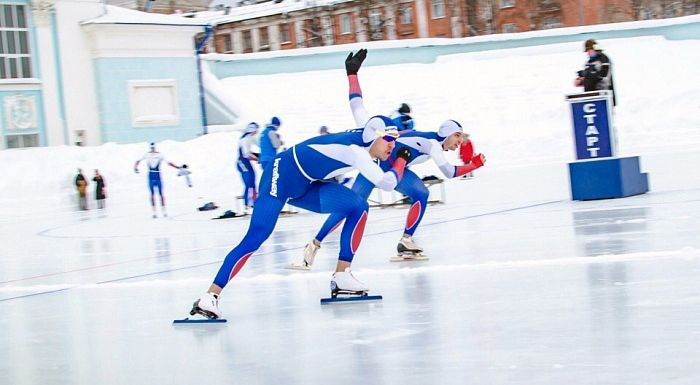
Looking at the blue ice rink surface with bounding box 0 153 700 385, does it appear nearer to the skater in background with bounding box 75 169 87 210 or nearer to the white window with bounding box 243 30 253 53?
the skater in background with bounding box 75 169 87 210

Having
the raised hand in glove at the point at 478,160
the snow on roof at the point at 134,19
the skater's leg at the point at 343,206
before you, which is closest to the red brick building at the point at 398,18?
the snow on roof at the point at 134,19

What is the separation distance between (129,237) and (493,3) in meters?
34.0

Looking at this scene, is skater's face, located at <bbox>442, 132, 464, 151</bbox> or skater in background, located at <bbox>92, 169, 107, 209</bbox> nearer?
skater's face, located at <bbox>442, 132, 464, 151</bbox>

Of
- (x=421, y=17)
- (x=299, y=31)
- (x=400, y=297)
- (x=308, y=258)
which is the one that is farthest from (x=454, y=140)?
(x=299, y=31)

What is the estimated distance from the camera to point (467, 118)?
32.0 meters

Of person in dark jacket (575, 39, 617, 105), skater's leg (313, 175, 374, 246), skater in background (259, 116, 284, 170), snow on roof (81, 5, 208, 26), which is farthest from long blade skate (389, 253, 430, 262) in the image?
snow on roof (81, 5, 208, 26)

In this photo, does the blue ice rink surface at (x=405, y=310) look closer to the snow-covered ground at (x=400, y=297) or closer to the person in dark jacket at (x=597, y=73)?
the snow-covered ground at (x=400, y=297)

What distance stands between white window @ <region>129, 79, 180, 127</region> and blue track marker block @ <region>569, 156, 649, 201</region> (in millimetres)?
21602

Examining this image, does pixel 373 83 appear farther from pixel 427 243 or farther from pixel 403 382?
pixel 403 382

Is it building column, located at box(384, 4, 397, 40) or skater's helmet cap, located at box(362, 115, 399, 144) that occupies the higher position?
building column, located at box(384, 4, 397, 40)

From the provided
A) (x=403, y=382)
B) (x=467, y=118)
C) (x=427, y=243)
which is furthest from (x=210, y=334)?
(x=467, y=118)

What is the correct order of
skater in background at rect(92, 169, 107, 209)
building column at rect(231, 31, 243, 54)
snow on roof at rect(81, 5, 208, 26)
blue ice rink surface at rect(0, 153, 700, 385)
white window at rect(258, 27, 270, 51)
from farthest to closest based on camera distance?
building column at rect(231, 31, 243, 54) < white window at rect(258, 27, 270, 51) < snow on roof at rect(81, 5, 208, 26) < skater in background at rect(92, 169, 107, 209) < blue ice rink surface at rect(0, 153, 700, 385)

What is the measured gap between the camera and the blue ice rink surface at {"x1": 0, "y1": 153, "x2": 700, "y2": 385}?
4.69 m

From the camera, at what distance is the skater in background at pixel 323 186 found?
21.4ft
